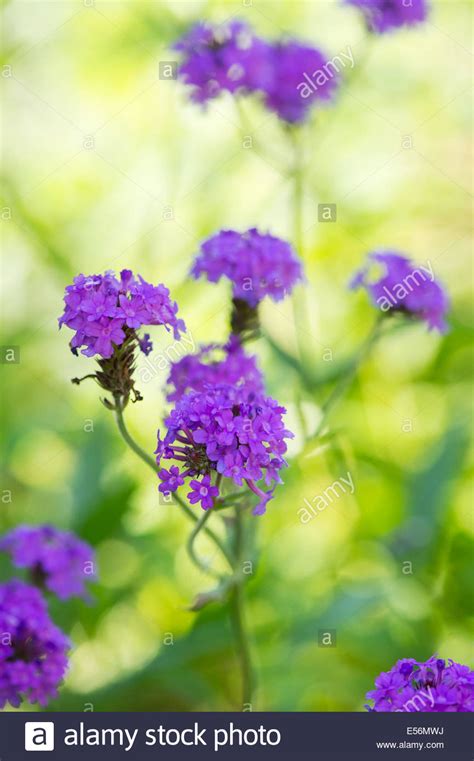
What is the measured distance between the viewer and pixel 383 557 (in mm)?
3188

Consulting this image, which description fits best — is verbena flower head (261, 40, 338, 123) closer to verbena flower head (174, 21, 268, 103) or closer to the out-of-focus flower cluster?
verbena flower head (174, 21, 268, 103)

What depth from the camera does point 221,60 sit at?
2.67m

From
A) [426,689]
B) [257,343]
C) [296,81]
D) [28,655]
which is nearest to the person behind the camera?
[426,689]

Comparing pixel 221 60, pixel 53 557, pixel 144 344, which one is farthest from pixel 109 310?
pixel 221 60

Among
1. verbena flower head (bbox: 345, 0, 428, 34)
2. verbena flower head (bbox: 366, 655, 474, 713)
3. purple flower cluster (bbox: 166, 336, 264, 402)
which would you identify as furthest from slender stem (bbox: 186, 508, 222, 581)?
verbena flower head (bbox: 345, 0, 428, 34)

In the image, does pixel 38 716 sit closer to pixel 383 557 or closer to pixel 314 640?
pixel 314 640

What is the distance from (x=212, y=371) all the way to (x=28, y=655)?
743mm

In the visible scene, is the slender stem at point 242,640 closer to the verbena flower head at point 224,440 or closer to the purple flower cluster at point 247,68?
the verbena flower head at point 224,440

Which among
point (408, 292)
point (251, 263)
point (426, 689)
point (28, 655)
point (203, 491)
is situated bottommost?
point (426, 689)

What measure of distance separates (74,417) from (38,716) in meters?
1.93

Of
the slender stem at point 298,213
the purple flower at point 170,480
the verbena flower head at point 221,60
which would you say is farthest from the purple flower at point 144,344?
the verbena flower head at point 221,60

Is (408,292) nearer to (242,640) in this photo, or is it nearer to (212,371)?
(212,371)

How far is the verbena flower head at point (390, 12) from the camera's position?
115 inches

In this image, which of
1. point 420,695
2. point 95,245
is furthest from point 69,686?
point 95,245
